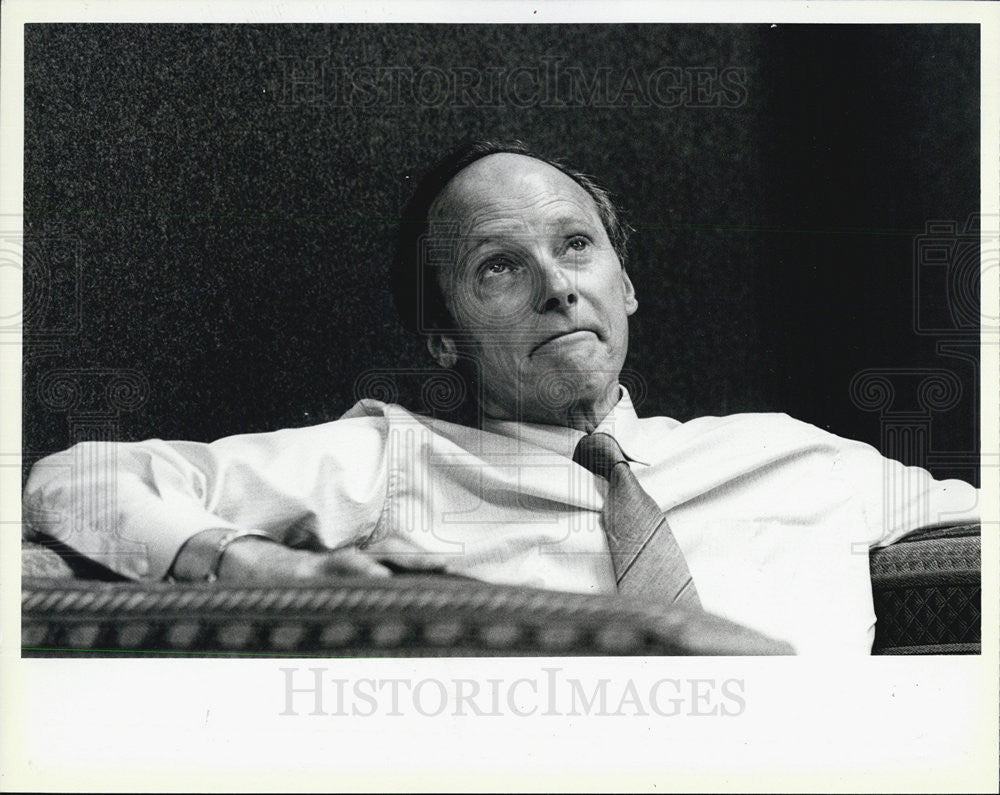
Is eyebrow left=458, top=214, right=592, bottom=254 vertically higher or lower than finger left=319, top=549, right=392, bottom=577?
higher

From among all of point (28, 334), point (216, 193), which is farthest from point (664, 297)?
point (28, 334)

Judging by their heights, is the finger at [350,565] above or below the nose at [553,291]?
below

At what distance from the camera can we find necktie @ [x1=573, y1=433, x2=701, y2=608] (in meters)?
2.02

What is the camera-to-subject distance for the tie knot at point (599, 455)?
6.82ft

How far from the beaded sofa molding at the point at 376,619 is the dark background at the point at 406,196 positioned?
0.25m

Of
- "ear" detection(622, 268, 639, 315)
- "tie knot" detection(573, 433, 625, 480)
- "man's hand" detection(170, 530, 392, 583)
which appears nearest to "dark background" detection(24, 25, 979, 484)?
"ear" detection(622, 268, 639, 315)

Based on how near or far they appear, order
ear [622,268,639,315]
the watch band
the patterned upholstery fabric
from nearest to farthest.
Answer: the watch band, the patterned upholstery fabric, ear [622,268,639,315]

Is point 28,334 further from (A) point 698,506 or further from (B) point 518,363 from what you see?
(A) point 698,506

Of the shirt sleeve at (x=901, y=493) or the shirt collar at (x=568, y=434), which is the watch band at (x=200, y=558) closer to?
the shirt collar at (x=568, y=434)

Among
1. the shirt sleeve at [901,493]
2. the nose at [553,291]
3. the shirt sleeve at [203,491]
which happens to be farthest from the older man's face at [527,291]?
the shirt sleeve at [901,493]

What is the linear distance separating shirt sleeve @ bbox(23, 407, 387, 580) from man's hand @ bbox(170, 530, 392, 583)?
0.8 inches

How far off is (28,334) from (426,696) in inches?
37.4

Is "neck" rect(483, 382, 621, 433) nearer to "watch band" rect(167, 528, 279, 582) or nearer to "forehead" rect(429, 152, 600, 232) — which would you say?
"forehead" rect(429, 152, 600, 232)

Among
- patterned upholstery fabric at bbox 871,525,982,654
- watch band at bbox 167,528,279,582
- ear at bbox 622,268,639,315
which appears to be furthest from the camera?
ear at bbox 622,268,639,315
